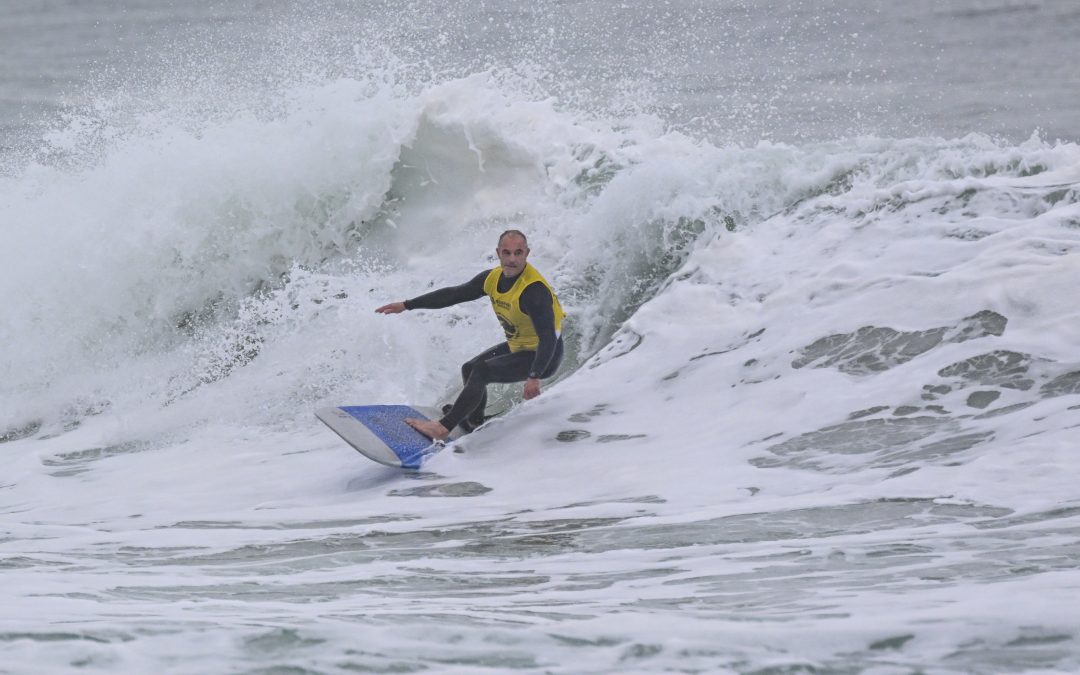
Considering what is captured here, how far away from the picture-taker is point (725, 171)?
33.0 ft

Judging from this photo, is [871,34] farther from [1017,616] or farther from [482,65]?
[1017,616]

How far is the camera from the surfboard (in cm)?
712

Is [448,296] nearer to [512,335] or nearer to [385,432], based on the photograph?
[512,335]

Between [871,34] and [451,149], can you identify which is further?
[871,34]

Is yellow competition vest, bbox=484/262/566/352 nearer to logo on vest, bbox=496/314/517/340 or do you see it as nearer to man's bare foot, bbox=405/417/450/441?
logo on vest, bbox=496/314/517/340

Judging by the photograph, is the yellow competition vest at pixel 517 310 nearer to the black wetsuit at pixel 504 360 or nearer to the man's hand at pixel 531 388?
the black wetsuit at pixel 504 360

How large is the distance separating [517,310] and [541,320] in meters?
0.23

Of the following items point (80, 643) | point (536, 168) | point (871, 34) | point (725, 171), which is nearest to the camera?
point (80, 643)

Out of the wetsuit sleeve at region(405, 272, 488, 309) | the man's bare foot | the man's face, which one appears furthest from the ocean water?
the man's face

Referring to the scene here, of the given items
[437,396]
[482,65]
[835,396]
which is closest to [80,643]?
[835,396]

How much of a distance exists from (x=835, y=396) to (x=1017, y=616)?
364 cm

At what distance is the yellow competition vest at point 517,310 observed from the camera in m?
7.41

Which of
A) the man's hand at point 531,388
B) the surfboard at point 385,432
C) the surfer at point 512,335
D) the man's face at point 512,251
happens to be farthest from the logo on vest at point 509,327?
the surfboard at point 385,432

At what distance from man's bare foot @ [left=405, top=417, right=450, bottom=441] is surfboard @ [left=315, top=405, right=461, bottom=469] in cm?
3
